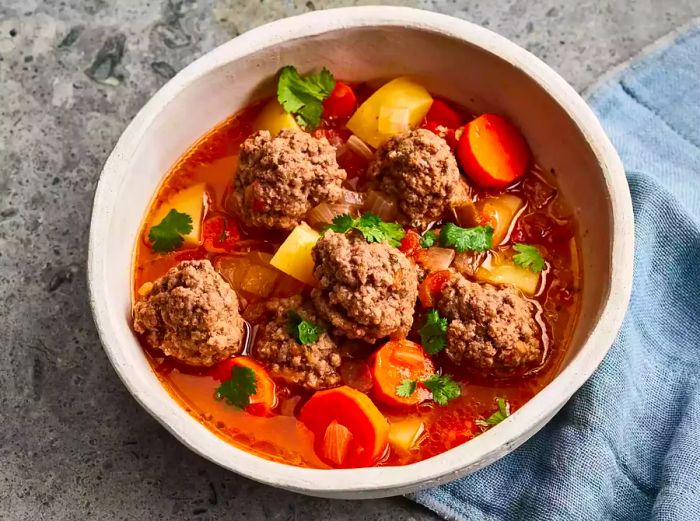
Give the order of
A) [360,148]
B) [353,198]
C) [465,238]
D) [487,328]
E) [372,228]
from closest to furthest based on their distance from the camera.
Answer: [487,328] < [372,228] < [465,238] < [353,198] < [360,148]

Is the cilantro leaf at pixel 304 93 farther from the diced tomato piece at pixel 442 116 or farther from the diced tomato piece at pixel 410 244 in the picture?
the diced tomato piece at pixel 410 244

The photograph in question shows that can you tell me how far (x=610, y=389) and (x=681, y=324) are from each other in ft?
1.65

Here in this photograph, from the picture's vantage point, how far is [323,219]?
12.7ft

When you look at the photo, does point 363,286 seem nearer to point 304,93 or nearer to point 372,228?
point 372,228

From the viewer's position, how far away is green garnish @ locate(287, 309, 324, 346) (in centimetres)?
362

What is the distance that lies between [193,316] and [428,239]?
97 cm

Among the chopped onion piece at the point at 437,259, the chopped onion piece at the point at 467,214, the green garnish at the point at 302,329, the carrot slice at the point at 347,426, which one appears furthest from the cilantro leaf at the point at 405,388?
the chopped onion piece at the point at 467,214

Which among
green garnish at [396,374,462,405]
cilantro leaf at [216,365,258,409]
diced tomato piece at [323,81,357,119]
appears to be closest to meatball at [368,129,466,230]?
diced tomato piece at [323,81,357,119]

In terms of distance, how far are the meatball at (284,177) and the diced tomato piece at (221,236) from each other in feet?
0.34

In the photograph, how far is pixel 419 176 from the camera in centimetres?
378

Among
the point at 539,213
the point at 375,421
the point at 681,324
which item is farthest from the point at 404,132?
the point at 681,324

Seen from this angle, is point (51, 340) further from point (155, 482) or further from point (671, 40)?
point (671, 40)

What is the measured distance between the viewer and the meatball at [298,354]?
363 centimetres

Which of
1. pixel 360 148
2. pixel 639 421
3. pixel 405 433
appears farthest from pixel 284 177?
pixel 639 421
